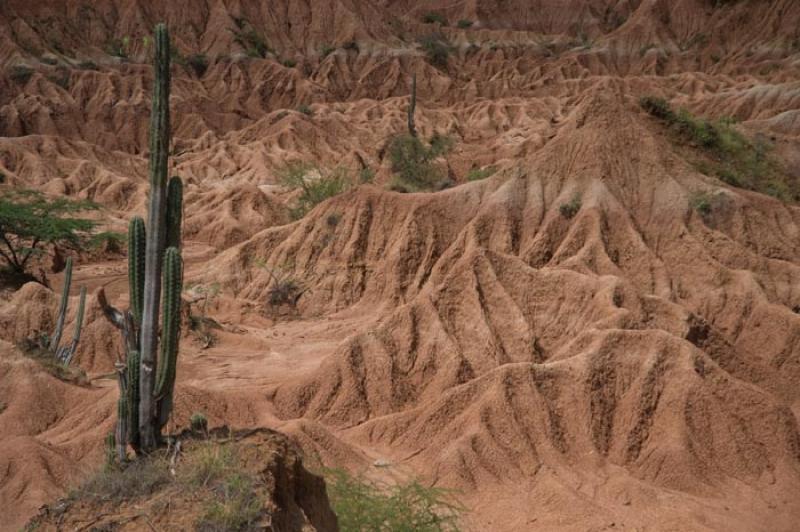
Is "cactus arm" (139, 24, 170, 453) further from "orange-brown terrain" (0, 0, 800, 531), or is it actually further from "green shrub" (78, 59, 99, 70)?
"green shrub" (78, 59, 99, 70)

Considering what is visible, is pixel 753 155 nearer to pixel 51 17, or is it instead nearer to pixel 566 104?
pixel 566 104

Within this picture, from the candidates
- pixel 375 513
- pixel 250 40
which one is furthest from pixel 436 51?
pixel 375 513

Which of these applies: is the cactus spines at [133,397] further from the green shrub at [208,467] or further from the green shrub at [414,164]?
the green shrub at [414,164]

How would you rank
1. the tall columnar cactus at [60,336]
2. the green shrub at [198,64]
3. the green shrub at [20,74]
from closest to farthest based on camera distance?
the tall columnar cactus at [60,336] → the green shrub at [20,74] → the green shrub at [198,64]

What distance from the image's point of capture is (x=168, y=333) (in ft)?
25.5

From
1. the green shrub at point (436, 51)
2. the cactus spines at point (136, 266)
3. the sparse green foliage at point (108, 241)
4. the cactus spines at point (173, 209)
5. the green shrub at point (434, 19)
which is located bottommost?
the sparse green foliage at point (108, 241)

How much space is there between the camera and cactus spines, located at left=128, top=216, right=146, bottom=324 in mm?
7785

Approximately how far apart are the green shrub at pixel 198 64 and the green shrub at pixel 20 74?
16249 millimetres

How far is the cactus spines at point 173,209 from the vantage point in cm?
784

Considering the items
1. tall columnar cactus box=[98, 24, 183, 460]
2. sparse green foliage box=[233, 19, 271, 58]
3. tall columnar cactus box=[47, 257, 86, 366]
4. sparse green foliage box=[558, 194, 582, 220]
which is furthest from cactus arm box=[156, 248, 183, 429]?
sparse green foliage box=[233, 19, 271, 58]

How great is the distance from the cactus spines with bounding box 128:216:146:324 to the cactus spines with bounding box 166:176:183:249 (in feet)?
1.16

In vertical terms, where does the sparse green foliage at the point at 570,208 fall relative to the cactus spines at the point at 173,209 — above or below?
below

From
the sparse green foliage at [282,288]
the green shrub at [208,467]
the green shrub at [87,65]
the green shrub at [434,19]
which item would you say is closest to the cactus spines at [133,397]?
the green shrub at [208,467]

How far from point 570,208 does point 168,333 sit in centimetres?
1805
